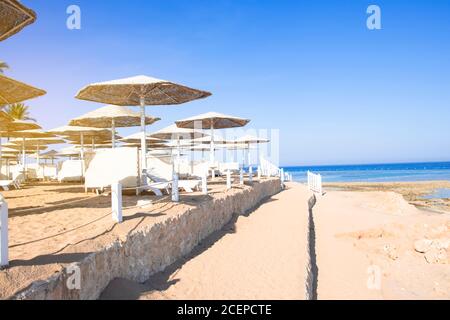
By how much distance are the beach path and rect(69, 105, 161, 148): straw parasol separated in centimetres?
526

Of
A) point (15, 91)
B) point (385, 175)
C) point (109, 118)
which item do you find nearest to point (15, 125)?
point (109, 118)

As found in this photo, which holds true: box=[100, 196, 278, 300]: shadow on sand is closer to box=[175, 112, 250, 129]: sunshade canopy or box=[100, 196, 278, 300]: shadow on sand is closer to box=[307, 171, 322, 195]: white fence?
box=[175, 112, 250, 129]: sunshade canopy

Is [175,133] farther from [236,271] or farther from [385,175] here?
[385,175]

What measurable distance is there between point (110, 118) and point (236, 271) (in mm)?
8295

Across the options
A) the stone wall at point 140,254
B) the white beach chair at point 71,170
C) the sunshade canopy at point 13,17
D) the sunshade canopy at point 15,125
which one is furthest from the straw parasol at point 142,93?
the white beach chair at point 71,170

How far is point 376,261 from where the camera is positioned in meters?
8.43

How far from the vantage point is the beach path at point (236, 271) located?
4473 mm

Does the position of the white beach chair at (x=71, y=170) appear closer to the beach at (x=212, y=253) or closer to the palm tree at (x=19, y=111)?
the beach at (x=212, y=253)

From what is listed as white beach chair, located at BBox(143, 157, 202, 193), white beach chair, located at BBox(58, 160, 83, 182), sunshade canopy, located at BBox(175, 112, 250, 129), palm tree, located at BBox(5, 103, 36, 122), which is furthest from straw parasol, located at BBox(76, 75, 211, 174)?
palm tree, located at BBox(5, 103, 36, 122)

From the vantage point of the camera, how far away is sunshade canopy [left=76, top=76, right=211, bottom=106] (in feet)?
25.4

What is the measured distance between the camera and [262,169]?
842 inches

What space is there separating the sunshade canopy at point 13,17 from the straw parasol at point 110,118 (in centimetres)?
613
